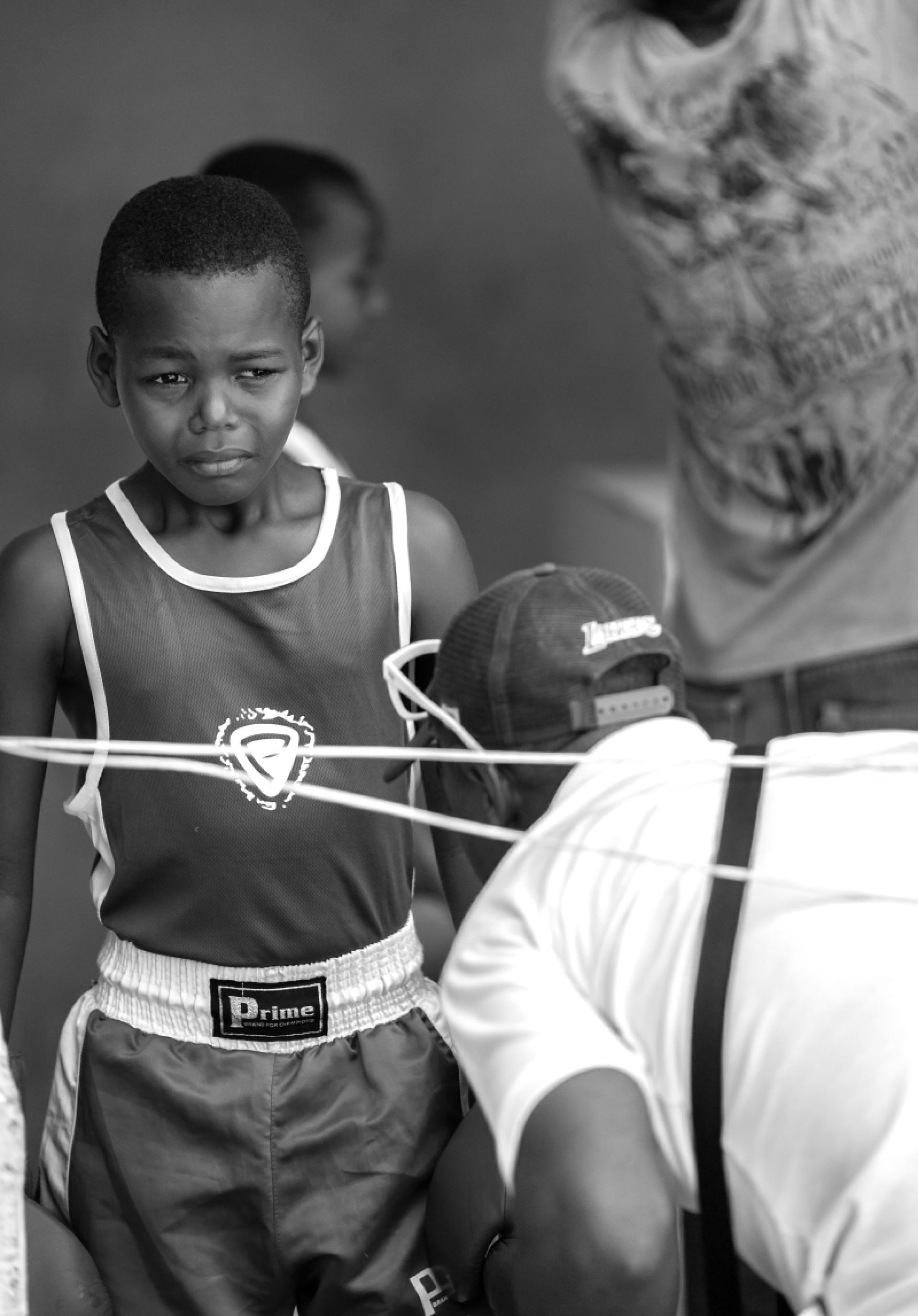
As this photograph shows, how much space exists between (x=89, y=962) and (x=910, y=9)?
2097 millimetres

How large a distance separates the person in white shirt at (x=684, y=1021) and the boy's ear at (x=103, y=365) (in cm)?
55

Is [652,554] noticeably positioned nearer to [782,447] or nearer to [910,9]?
[782,447]

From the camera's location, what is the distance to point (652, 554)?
11.9ft

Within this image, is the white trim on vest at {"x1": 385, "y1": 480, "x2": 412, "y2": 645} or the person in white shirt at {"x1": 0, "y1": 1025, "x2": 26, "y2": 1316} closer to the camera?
the person in white shirt at {"x1": 0, "y1": 1025, "x2": 26, "y2": 1316}

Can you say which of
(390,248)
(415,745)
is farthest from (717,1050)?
(390,248)

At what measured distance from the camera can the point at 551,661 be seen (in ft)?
4.22

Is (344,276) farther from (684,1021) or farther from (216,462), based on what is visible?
(684,1021)

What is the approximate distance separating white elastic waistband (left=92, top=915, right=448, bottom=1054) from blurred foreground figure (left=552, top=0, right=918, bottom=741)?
43.4 inches

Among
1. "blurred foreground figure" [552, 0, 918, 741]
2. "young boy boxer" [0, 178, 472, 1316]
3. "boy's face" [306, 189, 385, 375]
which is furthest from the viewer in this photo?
"boy's face" [306, 189, 385, 375]

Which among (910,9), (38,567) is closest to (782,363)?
(910,9)

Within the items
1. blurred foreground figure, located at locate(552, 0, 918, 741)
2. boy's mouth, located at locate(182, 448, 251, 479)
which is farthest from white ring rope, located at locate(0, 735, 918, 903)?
blurred foreground figure, located at locate(552, 0, 918, 741)

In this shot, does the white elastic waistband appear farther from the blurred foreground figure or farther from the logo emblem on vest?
the blurred foreground figure

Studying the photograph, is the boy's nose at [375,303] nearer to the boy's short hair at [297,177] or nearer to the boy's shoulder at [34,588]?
the boy's short hair at [297,177]

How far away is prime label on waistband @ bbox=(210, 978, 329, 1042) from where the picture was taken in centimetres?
153
